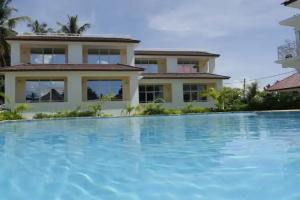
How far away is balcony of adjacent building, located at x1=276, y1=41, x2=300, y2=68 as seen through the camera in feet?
77.2

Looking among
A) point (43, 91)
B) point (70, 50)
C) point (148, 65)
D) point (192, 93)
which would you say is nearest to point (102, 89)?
point (70, 50)

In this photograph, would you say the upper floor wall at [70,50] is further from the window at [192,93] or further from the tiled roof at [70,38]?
the window at [192,93]

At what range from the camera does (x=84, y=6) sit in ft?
73.5

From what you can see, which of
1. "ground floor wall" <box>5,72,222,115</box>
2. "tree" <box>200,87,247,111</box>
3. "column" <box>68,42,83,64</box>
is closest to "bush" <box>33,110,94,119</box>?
"ground floor wall" <box>5,72,222,115</box>

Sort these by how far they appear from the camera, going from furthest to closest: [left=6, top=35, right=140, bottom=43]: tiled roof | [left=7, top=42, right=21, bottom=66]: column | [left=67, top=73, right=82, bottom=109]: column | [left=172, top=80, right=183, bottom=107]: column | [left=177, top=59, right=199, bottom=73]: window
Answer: [left=177, top=59, right=199, bottom=73]: window < [left=172, top=80, right=183, bottom=107]: column < [left=7, top=42, right=21, bottom=66]: column < [left=6, top=35, right=140, bottom=43]: tiled roof < [left=67, top=73, right=82, bottom=109]: column

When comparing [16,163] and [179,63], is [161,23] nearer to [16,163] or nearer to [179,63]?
[179,63]

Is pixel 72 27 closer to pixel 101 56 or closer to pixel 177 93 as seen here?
pixel 101 56

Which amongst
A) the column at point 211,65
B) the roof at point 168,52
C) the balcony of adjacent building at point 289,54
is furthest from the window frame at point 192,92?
the balcony of adjacent building at point 289,54

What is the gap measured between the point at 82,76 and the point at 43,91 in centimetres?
366

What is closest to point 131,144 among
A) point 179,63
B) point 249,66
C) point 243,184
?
point 243,184

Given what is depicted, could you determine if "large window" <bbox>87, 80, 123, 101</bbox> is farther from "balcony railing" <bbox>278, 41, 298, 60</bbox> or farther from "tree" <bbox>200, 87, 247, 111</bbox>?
"balcony railing" <bbox>278, 41, 298, 60</bbox>

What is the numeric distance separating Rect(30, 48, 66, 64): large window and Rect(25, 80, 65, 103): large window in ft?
6.90

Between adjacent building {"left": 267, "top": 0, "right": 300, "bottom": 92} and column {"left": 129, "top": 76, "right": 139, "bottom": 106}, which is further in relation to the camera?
column {"left": 129, "top": 76, "right": 139, "bottom": 106}

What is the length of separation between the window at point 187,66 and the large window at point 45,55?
→ 484 inches
